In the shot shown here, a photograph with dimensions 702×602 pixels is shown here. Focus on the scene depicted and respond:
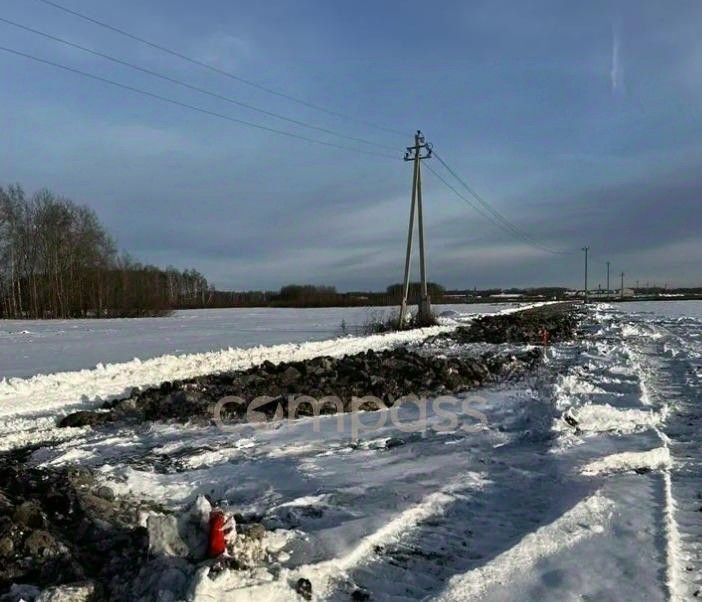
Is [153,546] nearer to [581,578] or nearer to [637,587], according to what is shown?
[581,578]

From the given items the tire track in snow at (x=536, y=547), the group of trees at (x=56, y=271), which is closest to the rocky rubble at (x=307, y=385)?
the tire track in snow at (x=536, y=547)

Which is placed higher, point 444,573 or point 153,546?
point 153,546

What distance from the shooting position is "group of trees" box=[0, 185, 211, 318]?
55.1 m

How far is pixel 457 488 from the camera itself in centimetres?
514

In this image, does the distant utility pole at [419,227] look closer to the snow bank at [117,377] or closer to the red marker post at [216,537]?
the snow bank at [117,377]

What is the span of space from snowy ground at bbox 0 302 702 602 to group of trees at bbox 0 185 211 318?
5048 cm

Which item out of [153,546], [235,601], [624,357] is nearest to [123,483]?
[153,546]

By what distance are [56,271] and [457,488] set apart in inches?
2294

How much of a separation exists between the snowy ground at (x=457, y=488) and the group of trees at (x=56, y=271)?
166ft

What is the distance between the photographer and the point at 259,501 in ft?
16.3

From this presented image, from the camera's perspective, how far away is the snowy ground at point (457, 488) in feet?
11.6

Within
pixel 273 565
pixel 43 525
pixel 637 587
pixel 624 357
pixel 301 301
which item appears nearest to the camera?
pixel 637 587

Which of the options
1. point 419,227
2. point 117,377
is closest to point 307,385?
point 117,377

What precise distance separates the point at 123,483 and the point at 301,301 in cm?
6948
